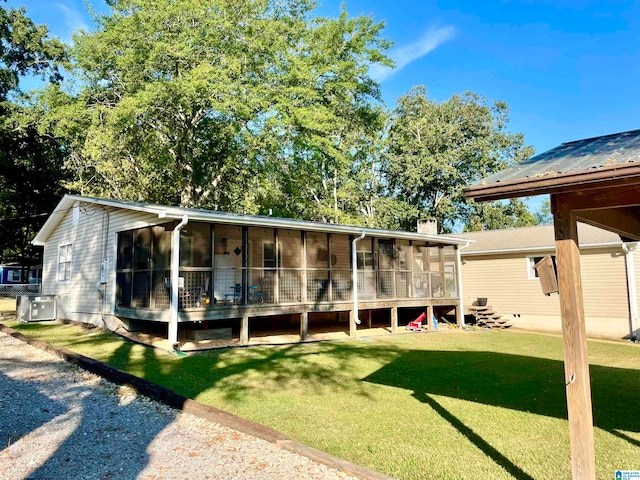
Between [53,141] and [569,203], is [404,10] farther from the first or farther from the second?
[53,141]

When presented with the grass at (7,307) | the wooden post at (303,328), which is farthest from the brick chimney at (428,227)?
the grass at (7,307)

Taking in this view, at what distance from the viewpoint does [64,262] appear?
52.2ft

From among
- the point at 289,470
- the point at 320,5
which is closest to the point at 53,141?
the point at 320,5

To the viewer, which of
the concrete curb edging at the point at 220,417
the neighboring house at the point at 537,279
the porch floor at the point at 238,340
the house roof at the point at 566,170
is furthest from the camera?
the neighboring house at the point at 537,279

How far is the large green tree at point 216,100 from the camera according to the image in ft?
62.4

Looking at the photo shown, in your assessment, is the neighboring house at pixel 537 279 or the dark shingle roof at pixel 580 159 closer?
the dark shingle roof at pixel 580 159

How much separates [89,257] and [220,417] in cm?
1107

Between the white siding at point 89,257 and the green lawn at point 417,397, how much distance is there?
1.77 metres

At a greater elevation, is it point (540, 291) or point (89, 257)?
point (89, 257)

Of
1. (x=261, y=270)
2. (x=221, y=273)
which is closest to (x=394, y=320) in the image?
(x=261, y=270)

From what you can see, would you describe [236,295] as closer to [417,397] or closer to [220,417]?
[417,397]

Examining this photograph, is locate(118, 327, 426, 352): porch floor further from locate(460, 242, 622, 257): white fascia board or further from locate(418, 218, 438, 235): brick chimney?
locate(418, 218, 438, 235): brick chimney

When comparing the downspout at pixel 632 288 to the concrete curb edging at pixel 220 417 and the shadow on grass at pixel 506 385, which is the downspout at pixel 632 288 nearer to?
the shadow on grass at pixel 506 385

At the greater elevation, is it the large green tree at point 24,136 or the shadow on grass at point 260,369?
the large green tree at point 24,136
